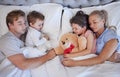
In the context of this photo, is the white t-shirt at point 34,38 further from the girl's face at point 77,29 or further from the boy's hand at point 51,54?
the girl's face at point 77,29

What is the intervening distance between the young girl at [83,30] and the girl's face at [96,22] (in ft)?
0.13

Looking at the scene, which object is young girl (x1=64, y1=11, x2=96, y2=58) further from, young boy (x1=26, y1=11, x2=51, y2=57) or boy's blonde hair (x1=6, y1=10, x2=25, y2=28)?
boy's blonde hair (x1=6, y1=10, x2=25, y2=28)

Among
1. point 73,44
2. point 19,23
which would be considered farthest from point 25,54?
point 73,44

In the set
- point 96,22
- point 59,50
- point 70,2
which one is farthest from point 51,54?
point 70,2

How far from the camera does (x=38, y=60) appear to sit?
66.0 inches

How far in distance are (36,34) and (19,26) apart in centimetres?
15

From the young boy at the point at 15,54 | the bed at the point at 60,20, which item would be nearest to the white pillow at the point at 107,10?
the bed at the point at 60,20

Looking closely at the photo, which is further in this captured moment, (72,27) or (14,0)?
(14,0)

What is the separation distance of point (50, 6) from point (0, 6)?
18.6 inches

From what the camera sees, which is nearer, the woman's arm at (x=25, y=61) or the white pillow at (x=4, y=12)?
the woman's arm at (x=25, y=61)

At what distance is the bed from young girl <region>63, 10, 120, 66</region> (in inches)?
1.8

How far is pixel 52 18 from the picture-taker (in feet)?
6.25

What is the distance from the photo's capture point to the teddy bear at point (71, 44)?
176 centimetres

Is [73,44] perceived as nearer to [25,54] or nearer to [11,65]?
[25,54]
